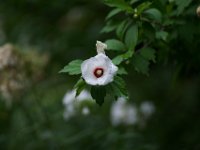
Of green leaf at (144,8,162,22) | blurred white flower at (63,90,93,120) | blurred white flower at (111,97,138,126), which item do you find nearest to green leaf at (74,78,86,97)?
green leaf at (144,8,162,22)

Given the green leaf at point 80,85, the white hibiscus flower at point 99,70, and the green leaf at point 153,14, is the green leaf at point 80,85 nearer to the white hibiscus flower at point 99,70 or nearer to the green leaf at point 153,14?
the white hibiscus flower at point 99,70

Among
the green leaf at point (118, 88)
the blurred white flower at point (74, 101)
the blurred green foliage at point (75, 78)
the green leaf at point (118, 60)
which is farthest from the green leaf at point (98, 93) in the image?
the blurred white flower at point (74, 101)

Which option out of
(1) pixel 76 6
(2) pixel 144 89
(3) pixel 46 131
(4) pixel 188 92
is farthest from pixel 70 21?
(3) pixel 46 131

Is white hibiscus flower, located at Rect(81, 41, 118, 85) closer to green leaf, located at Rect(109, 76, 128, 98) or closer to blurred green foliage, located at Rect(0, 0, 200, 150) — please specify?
green leaf, located at Rect(109, 76, 128, 98)

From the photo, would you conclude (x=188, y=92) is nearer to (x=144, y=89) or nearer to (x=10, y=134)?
(x=144, y=89)

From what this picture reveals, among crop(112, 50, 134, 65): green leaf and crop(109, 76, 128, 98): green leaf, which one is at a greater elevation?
crop(112, 50, 134, 65): green leaf
